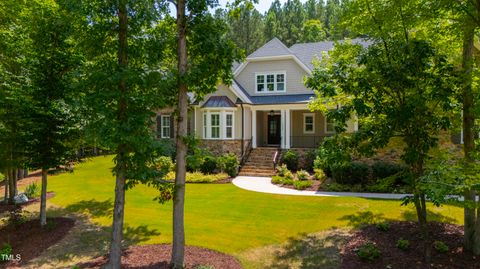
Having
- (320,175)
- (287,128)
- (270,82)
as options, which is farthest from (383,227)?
(270,82)

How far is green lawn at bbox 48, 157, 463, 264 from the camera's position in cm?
909

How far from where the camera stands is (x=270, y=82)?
22.8 metres

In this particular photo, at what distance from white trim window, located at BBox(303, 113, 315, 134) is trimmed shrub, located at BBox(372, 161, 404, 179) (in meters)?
7.79

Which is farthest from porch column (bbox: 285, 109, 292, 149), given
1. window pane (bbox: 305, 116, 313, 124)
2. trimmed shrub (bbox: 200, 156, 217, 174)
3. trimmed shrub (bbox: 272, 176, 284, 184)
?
trimmed shrub (bbox: 200, 156, 217, 174)

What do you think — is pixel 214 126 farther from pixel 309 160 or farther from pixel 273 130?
pixel 309 160

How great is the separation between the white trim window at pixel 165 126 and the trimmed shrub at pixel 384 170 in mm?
14475

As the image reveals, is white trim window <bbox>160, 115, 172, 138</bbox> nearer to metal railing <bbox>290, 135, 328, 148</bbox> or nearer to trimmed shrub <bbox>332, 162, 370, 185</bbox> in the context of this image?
metal railing <bbox>290, 135, 328, 148</bbox>

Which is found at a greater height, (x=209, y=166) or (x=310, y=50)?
(x=310, y=50)

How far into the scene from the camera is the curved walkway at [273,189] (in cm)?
1352

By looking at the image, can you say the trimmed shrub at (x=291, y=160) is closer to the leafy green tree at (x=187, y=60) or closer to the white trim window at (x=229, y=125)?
the white trim window at (x=229, y=125)

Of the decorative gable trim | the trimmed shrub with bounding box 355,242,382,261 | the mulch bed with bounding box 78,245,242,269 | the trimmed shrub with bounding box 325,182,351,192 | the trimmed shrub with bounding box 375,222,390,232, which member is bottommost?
the mulch bed with bounding box 78,245,242,269

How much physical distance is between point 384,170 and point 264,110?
354 inches

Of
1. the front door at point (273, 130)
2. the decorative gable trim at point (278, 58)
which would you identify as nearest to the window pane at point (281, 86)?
the decorative gable trim at point (278, 58)

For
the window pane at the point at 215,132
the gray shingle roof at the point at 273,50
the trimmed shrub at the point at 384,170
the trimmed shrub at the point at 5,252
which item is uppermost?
the gray shingle roof at the point at 273,50
